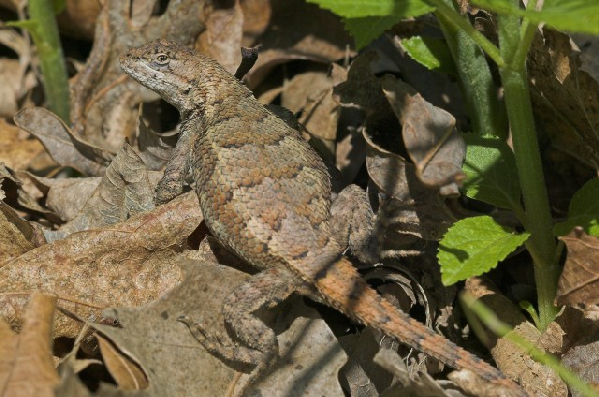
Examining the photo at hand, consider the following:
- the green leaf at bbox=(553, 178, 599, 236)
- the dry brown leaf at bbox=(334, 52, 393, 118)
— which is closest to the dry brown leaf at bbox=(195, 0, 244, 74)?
the dry brown leaf at bbox=(334, 52, 393, 118)

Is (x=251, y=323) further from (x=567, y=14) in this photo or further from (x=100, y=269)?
(x=567, y=14)

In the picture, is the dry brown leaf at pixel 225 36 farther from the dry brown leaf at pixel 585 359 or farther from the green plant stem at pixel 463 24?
the dry brown leaf at pixel 585 359

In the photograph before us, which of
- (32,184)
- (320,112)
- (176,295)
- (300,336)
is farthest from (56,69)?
(300,336)

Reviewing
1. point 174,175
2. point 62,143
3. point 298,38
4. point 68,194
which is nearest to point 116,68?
point 62,143

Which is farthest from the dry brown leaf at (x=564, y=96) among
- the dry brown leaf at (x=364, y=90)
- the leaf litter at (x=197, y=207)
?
the dry brown leaf at (x=364, y=90)

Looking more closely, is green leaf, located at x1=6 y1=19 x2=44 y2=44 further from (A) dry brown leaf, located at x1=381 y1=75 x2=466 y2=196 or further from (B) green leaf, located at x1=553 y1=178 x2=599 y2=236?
(B) green leaf, located at x1=553 y1=178 x2=599 y2=236
